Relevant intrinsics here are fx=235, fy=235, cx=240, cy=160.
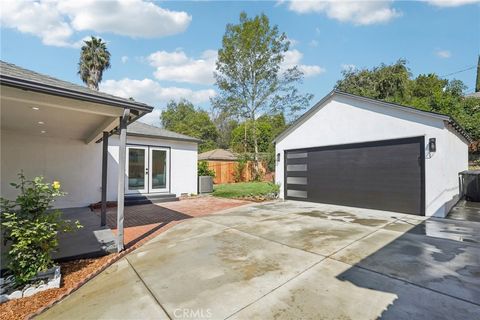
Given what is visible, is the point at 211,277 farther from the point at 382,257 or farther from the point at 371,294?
the point at 382,257

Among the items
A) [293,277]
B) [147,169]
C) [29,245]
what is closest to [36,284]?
[29,245]

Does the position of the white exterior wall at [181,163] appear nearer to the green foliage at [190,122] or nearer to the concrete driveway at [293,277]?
the concrete driveway at [293,277]

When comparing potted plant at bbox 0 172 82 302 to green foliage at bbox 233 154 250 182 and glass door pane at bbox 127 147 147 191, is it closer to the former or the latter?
glass door pane at bbox 127 147 147 191

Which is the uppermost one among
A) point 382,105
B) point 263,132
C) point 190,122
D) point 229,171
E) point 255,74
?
point 255,74

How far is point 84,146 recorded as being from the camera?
8.62 metres

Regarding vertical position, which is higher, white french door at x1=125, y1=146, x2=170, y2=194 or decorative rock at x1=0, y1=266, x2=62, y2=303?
white french door at x1=125, y1=146, x2=170, y2=194

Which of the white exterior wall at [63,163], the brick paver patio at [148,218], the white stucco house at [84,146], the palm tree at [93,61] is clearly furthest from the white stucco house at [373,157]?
the palm tree at [93,61]

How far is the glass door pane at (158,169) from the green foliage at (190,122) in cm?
2264

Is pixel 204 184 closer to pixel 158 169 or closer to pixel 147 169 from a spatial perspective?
pixel 158 169

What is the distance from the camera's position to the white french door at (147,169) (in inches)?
375

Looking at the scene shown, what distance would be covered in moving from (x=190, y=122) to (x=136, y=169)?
1150 inches

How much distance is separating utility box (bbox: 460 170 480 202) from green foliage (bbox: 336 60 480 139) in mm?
9047

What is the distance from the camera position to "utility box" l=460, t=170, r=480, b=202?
29.5 feet

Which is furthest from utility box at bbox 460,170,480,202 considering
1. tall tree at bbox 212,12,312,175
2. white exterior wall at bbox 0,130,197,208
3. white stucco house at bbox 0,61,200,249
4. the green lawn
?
white exterior wall at bbox 0,130,197,208
